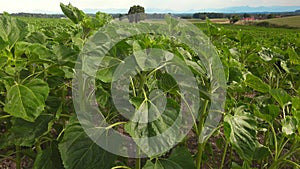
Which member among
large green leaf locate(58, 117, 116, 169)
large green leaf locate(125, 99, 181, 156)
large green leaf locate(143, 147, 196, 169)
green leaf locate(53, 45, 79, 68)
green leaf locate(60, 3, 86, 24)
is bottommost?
large green leaf locate(143, 147, 196, 169)

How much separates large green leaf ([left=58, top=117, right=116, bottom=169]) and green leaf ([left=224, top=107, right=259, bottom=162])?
2.00ft

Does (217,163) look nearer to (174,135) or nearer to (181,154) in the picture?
(181,154)

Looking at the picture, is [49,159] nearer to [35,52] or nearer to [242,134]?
[35,52]

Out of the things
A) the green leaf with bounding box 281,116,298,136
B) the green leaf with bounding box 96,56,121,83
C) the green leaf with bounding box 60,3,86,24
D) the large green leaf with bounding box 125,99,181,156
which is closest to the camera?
the large green leaf with bounding box 125,99,181,156

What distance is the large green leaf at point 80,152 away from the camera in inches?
71.1

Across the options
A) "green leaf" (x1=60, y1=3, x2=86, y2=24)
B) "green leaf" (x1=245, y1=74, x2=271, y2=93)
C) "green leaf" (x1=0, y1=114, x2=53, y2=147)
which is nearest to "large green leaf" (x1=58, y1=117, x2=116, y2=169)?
"green leaf" (x1=0, y1=114, x2=53, y2=147)

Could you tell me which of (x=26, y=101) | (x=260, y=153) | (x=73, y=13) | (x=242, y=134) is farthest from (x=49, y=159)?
(x=260, y=153)

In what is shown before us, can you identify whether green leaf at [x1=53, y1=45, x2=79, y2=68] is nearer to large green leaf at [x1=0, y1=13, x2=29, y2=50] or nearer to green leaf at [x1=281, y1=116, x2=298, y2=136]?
Answer: large green leaf at [x1=0, y1=13, x2=29, y2=50]

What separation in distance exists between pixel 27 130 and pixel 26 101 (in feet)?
1.14

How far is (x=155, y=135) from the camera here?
1.67m

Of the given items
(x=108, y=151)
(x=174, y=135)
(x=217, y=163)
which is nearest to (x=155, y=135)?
(x=174, y=135)

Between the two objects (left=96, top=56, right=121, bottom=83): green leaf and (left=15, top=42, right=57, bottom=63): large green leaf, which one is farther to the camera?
(left=15, top=42, right=57, bottom=63): large green leaf

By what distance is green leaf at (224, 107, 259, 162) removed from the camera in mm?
1772

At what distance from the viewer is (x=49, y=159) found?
2.04 metres
